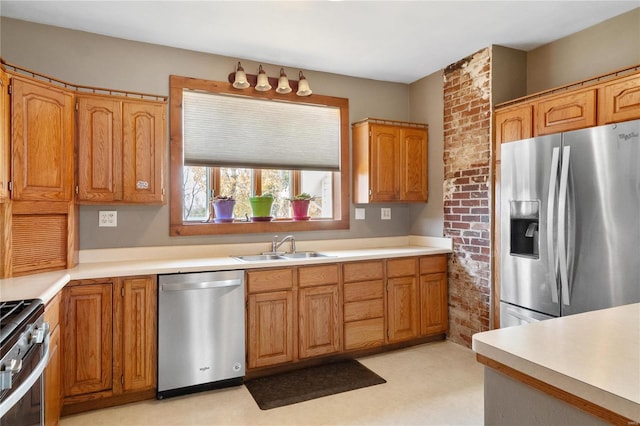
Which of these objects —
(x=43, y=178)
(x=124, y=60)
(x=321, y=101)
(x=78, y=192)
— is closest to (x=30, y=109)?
(x=43, y=178)

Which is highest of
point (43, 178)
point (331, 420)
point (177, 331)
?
point (43, 178)

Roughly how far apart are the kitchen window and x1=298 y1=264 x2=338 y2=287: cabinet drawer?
0.66 meters

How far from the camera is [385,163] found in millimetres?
3768

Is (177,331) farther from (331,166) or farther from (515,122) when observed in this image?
(515,122)

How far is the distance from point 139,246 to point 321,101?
211 cm

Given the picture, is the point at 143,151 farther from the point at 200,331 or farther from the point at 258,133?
the point at 200,331

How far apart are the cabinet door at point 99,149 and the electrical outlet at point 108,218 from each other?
0.90ft

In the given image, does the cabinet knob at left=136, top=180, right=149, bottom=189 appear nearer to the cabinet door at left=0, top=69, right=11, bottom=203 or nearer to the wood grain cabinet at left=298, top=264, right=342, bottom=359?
the cabinet door at left=0, top=69, right=11, bottom=203

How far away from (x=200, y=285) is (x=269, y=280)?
0.51 meters

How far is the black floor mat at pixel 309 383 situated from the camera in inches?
105

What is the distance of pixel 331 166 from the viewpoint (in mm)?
3871

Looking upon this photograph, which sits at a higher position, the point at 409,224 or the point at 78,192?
the point at 78,192

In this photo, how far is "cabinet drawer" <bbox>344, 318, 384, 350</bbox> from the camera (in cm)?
326

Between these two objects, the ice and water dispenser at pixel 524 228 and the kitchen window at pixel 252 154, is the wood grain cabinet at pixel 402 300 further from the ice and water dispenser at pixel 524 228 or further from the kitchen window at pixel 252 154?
the ice and water dispenser at pixel 524 228
